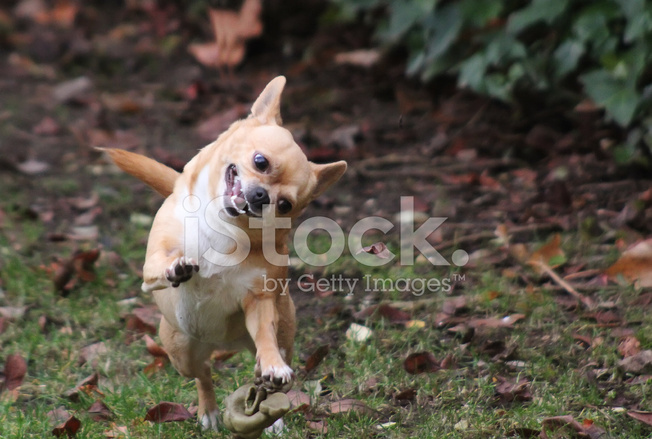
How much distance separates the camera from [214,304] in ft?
9.53

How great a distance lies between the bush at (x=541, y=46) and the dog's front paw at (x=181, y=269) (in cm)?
286

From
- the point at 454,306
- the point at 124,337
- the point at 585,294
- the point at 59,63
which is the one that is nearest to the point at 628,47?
the point at 585,294

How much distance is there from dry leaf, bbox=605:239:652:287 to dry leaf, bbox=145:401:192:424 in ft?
7.07

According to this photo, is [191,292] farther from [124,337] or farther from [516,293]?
[516,293]

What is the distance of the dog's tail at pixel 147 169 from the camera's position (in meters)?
3.19

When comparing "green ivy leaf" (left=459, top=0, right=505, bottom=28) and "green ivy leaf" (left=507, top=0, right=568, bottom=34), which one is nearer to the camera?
"green ivy leaf" (left=507, top=0, right=568, bottom=34)

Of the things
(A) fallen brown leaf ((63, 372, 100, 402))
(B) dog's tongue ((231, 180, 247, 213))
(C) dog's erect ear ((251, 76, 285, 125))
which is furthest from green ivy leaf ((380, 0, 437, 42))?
(A) fallen brown leaf ((63, 372, 100, 402))

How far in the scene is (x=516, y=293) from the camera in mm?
4105

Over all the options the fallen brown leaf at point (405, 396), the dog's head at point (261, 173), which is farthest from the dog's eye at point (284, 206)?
the fallen brown leaf at point (405, 396)

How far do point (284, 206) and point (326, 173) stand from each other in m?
0.30

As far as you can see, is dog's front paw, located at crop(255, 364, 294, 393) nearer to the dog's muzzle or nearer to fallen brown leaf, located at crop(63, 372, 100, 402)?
the dog's muzzle

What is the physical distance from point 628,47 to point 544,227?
1131 mm

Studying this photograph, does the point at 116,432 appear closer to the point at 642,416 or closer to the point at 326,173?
the point at 326,173

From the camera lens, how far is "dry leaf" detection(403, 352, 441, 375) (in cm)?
352
